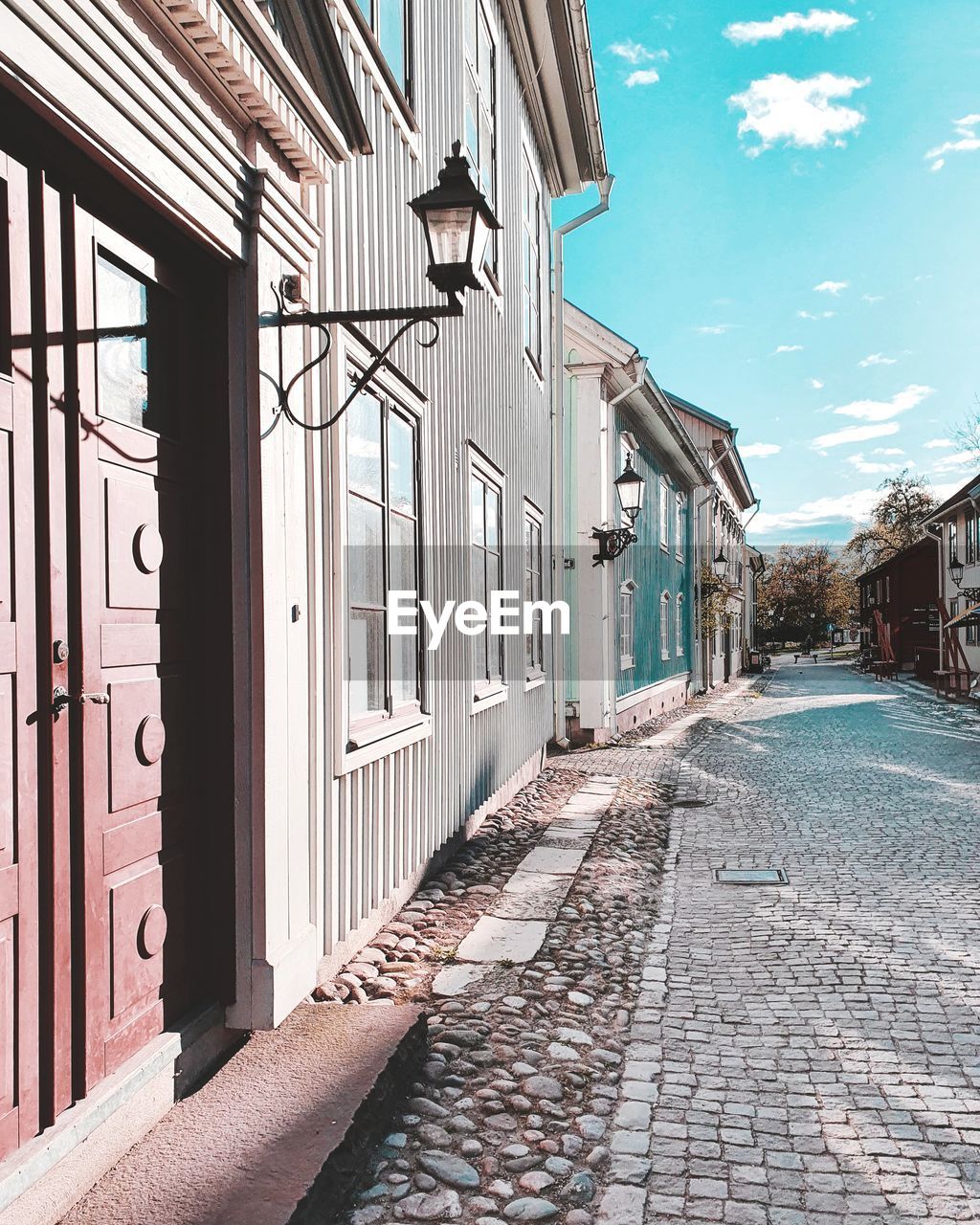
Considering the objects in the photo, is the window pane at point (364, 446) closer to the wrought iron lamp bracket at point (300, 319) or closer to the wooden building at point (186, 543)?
the wooden building at point (186, 543)

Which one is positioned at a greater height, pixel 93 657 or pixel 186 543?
pixel 186 543

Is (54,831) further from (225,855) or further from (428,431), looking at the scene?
(428,431)

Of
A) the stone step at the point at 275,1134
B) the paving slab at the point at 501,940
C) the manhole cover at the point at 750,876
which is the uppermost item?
the stone step at the point at 275,1134

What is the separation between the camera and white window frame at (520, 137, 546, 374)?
9.03 metres

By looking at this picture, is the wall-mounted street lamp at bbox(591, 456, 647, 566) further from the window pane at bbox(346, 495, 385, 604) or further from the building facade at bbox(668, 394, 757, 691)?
the building facade at bbox(668, 394, 757, 691)

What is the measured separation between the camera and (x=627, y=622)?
14305 mm

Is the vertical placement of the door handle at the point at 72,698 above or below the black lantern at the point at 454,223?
below

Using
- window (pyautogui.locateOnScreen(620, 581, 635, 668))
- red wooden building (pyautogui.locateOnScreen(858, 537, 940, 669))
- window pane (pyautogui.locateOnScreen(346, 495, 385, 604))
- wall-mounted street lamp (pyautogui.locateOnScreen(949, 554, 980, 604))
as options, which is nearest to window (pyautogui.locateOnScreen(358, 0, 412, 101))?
window pane (pyautogui.locateOnScreen(346, 495, 385, 604))

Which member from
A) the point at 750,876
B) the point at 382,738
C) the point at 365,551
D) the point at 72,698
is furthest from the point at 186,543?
the point at 750,876

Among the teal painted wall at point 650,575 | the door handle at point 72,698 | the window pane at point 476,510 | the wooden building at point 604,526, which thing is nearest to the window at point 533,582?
the window pane at point 476,510

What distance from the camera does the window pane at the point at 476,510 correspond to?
6.61 metres

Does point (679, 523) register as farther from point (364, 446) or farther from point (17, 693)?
point (17, 693)

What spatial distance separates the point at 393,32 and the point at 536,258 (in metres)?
4.97

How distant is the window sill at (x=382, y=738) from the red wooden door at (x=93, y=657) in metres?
0.94
